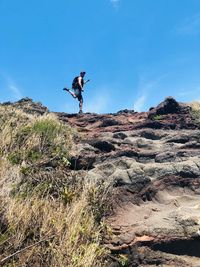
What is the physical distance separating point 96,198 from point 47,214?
141 cm

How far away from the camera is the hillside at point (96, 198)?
593 centimetres

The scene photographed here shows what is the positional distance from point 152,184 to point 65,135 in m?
4.71

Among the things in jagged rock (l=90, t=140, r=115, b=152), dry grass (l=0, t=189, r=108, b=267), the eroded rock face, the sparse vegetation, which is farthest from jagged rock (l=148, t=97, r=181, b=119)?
dry grass (l=0, t=189, r=108, b=267)

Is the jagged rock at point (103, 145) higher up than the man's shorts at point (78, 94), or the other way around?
the man's shorts at point (78, 94)

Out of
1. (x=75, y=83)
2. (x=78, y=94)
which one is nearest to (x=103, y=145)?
(x=78, y=94)

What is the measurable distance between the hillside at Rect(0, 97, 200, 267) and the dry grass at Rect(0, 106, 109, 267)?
0.02 m

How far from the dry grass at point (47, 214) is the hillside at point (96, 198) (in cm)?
2

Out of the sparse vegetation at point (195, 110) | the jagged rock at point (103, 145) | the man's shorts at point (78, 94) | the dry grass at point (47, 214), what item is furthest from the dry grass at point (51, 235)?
the man's shorts at point (78, 94)

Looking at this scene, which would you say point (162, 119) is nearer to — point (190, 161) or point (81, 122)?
point (81, 122)

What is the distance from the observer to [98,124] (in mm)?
16562

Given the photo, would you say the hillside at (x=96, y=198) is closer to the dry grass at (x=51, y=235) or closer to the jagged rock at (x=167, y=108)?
the dry grass at (x=51, y=235)

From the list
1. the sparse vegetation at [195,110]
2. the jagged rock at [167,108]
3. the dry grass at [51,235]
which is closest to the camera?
the dry grass at [51,235]

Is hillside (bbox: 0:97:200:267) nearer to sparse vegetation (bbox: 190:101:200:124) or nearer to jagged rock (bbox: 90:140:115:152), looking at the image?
jagged rock (bbox: 90:140:115:152)

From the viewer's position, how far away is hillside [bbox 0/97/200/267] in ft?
19.5
